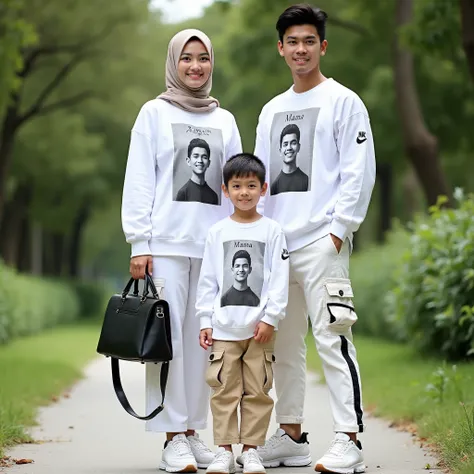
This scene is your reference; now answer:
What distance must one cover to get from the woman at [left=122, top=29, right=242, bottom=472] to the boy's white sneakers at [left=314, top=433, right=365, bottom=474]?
780 millimetres

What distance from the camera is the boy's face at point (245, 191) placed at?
5773 millimetres

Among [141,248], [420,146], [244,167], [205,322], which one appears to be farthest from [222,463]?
[420,146]

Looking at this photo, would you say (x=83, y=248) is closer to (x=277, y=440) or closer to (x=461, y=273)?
(x=461, y=273)

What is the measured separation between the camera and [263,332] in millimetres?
5621

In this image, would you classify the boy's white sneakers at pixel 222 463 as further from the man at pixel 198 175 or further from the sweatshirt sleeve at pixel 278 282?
the man at pixel 198 175

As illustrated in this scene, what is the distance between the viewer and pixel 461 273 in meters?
10.4

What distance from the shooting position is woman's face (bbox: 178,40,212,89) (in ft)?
20.0

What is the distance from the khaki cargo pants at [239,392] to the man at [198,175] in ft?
2.82

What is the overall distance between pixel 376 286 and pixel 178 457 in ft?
41.7

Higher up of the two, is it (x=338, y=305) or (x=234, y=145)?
(x=234, y=145)

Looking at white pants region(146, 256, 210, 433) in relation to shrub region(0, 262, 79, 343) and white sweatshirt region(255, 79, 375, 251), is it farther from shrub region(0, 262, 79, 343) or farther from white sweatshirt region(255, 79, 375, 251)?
shrub region(0, 262, 79, 343)

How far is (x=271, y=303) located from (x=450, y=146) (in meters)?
20.4

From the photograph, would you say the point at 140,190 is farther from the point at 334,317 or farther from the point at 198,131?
the point at 334,317

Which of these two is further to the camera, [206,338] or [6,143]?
[6,143]
